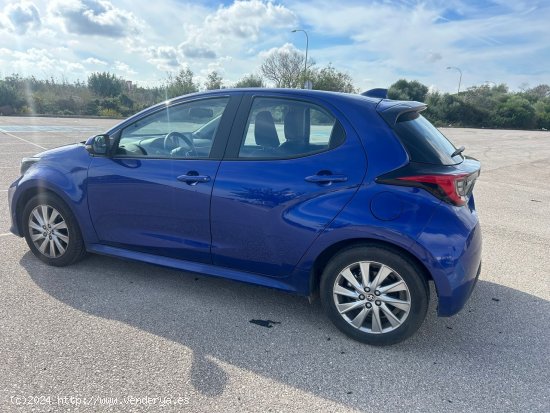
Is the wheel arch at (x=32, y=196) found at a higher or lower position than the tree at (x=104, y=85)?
lower

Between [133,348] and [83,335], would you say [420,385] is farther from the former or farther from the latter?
[83,335]

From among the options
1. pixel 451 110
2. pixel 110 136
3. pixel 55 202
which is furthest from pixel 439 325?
pixel 451 110

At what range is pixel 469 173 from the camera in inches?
108

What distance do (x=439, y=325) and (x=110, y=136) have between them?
3145 millimetres

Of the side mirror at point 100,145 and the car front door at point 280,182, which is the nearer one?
the car front door at point 280,182

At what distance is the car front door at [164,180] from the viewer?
122 inches

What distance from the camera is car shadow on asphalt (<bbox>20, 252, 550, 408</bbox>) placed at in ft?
8.05

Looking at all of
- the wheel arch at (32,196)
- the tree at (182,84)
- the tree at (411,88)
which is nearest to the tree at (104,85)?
the tree at (182,84)

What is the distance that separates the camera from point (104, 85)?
40781mm

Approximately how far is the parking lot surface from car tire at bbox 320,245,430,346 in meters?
0.14

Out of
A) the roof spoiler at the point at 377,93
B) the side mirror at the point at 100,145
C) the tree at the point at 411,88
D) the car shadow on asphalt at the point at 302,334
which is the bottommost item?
the car shadow on asphalt at the point at 302,334

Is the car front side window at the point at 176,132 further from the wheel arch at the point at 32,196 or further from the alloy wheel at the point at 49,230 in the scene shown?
the alloy wheel at the point at 49,230

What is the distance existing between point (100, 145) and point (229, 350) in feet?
6.79

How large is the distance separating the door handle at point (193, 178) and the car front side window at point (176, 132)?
0.16 meters
